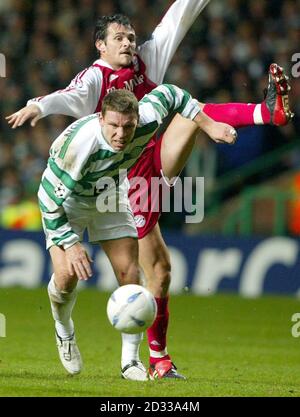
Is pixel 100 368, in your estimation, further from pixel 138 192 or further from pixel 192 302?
pixel 192 302

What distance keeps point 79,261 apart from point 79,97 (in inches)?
56.5

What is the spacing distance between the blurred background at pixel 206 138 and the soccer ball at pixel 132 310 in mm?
6290

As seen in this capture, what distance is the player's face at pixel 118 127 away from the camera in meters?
6.73

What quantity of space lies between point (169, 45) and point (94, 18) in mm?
8129

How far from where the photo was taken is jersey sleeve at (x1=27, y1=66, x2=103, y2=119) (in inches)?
295

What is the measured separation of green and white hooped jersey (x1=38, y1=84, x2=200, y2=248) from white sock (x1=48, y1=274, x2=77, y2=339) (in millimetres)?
493

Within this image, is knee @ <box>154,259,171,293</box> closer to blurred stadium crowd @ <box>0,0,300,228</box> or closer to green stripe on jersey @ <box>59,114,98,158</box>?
green stripe on jersey @ <box>59,114,98,158</box>

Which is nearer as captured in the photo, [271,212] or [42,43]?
[271,212]

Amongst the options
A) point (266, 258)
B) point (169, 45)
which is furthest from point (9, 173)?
point (169, 45)

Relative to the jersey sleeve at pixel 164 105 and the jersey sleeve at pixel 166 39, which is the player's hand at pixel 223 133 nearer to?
the jersey sleeve at pixel 164 105

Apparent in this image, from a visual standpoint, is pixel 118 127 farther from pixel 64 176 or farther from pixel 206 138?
pixel 206 138

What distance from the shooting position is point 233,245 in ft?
43.2

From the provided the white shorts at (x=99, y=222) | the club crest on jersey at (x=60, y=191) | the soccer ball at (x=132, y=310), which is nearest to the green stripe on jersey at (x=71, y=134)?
the club crest on jersey at (x=60, y=191)

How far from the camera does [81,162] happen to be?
6.83m
